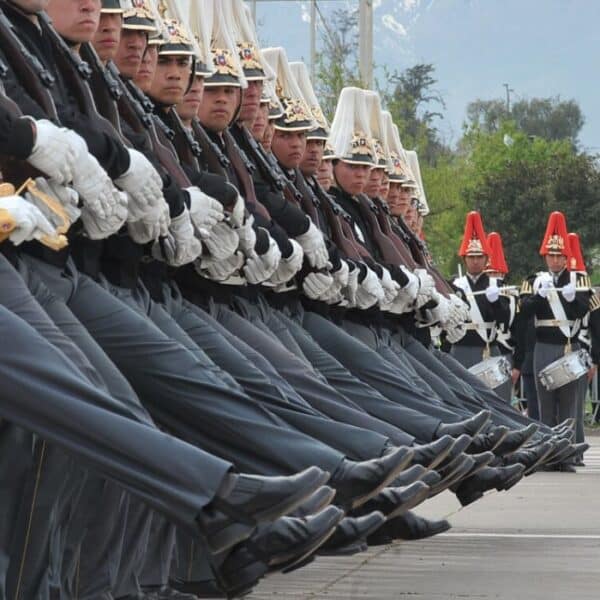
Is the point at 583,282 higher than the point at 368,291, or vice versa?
the point at 368,291

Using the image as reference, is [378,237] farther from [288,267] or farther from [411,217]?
[288,267]

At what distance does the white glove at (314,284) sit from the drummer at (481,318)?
9.52 m

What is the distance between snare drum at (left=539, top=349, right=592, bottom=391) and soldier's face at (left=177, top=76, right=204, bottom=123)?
33.1ft

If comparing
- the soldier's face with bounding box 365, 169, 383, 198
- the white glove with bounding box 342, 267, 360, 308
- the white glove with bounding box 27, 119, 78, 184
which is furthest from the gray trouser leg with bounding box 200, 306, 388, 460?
the soldier's face with bounding box 365, 169, 383, 198

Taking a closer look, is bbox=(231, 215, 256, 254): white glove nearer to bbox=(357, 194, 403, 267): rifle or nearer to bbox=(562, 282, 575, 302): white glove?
bbox=(357, 194, 403, 267): rifle

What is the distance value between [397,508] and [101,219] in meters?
1.71

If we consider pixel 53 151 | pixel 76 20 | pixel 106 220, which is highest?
pixel 76 20

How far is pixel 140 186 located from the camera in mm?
7586

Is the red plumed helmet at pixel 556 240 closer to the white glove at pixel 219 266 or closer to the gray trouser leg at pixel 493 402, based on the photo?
the gray trouser leg at pixel 493 402

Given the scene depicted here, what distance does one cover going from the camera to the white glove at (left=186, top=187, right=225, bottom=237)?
845 centimetres

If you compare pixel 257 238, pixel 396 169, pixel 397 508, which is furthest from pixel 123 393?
pixel 396 169

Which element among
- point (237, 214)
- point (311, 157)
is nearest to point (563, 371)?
point (311, 157)

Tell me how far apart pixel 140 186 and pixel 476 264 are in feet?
45.6

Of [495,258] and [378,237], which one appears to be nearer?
[378,237]
